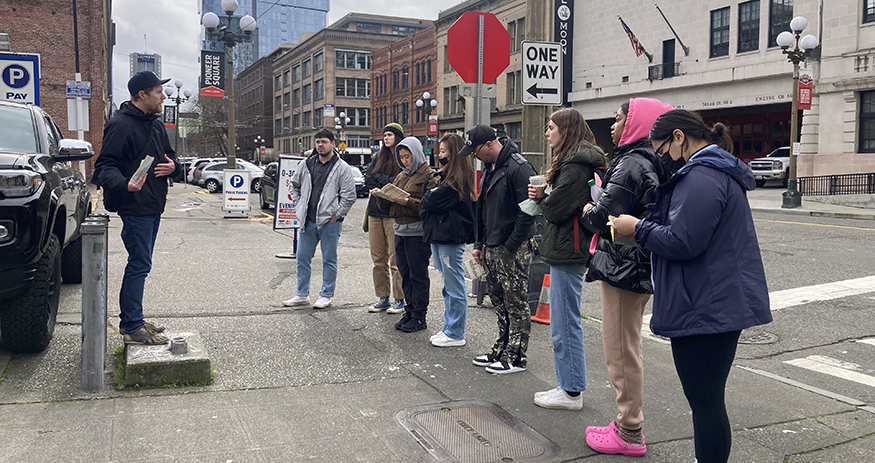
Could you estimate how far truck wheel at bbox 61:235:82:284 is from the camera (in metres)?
7.95

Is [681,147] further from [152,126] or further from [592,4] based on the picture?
[592,4]

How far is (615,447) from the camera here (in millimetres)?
3848

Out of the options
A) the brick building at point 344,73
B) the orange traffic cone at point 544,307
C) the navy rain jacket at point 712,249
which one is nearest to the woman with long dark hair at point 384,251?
the orange traffic cone at point 544,307

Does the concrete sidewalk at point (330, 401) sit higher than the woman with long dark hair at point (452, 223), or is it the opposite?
the woman with long dark hair at point (452, 223)

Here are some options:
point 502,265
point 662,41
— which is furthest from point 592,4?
point 502,265

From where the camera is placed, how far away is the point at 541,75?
798 centimetres

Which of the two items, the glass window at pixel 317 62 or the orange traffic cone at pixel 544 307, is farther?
the glass window at pixel 317 62

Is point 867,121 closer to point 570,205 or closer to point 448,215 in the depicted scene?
point 448,215

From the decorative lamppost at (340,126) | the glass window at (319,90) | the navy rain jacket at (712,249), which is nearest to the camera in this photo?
the navy rain jacket at (712,249)

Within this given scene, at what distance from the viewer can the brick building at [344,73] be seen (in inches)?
3388

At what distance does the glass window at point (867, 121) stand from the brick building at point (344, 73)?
188 ft

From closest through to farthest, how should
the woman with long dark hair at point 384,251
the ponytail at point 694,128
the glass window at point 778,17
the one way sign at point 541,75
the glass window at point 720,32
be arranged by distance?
1. the ponytail at point 694,128
2. the woman with long dark hair at point 384,251
3. the one way sign at point 541,75
4. the glass window at point 778,17
5. the glass window at point 720,32

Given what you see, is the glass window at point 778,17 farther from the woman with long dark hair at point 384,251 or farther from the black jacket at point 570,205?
the black jacket at point 570,205

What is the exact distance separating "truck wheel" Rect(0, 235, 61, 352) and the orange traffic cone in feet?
13.7
